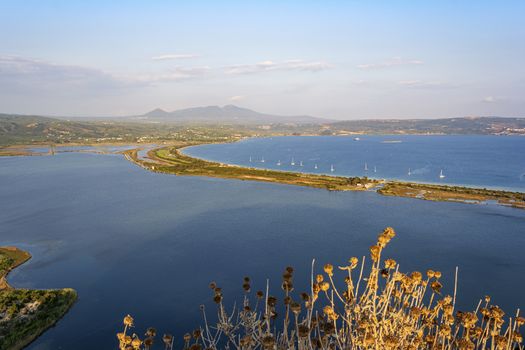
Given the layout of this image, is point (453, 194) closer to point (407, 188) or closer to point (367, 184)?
point (407, 188)

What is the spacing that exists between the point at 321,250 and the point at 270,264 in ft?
19.1

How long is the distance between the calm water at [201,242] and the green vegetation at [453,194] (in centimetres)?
367

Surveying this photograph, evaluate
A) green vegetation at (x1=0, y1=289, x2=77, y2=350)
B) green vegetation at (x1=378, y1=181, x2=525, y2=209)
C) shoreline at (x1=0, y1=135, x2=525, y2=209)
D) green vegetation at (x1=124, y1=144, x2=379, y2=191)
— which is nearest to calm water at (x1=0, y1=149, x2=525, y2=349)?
green vegetation at (x1=0, y1=289, x2=77, y2=350)

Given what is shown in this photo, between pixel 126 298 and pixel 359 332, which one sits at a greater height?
pixel 359 332

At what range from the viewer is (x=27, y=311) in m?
23.3

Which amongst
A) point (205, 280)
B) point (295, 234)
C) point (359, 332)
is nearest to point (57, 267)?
point (205, 280)

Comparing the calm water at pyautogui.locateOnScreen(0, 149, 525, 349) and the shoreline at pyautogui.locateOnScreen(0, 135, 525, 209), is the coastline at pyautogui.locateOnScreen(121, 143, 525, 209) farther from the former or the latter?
the calm water at pyautogui.locateOnScreen(0, 149, 525, 349)

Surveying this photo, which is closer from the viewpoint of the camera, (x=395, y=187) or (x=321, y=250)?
(x=321, y=250)

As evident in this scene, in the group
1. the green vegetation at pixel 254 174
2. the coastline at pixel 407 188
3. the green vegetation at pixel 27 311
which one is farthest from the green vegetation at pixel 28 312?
the green vegetation at pixel 254 174

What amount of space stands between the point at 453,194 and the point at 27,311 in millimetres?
58321

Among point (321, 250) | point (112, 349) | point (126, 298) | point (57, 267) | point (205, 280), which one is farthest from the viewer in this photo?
point (321, 250)

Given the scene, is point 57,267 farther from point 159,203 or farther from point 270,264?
point 159,203

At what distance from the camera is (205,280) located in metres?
29.4

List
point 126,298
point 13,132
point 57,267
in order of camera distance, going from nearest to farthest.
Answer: point 126,298, point 57,267, point 13,132
